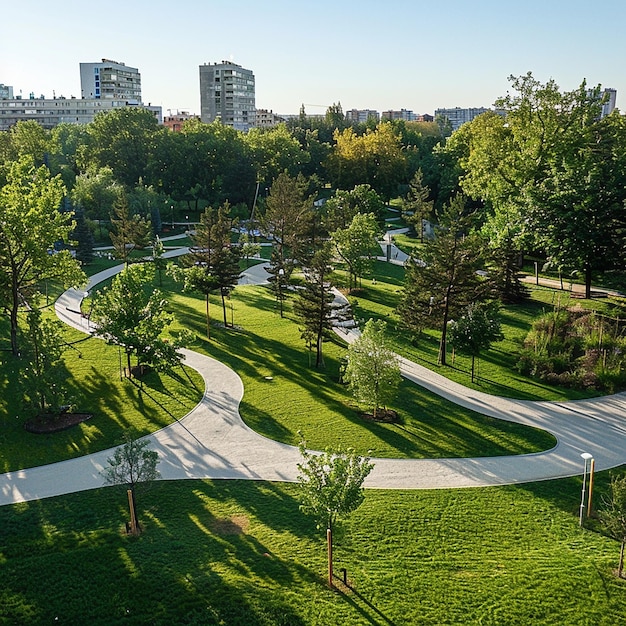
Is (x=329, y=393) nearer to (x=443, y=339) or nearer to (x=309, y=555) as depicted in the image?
(x=443, y=339)

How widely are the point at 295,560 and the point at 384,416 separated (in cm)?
949

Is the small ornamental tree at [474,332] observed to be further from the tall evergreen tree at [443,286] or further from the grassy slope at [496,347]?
the grassy slope at [496,347]

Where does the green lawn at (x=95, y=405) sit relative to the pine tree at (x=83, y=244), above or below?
below

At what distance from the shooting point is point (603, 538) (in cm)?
1609

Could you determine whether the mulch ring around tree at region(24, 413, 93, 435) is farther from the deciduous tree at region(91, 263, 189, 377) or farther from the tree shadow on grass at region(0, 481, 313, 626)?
the tree shadow on grass at region(0, 481, 313, 626)

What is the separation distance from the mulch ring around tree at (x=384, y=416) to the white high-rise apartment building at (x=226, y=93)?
391 ft

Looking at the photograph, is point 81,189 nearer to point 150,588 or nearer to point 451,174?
point 451,174

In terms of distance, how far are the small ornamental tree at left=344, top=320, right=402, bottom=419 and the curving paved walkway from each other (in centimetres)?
330

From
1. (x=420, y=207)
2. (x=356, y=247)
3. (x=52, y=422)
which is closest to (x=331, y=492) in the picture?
(x=52, y=422)

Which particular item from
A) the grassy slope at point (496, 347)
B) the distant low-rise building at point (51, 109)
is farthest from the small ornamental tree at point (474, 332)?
the distant low-rise building at point (51, 109)

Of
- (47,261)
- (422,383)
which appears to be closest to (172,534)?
(422,383)

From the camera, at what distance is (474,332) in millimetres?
26359

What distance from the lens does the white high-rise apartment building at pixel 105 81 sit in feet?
450

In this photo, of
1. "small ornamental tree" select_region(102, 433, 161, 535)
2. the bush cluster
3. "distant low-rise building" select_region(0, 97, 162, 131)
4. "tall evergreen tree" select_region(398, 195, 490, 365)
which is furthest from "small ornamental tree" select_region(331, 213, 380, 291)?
"distant low-rise building" select_region(0, 97, 162, 131)
